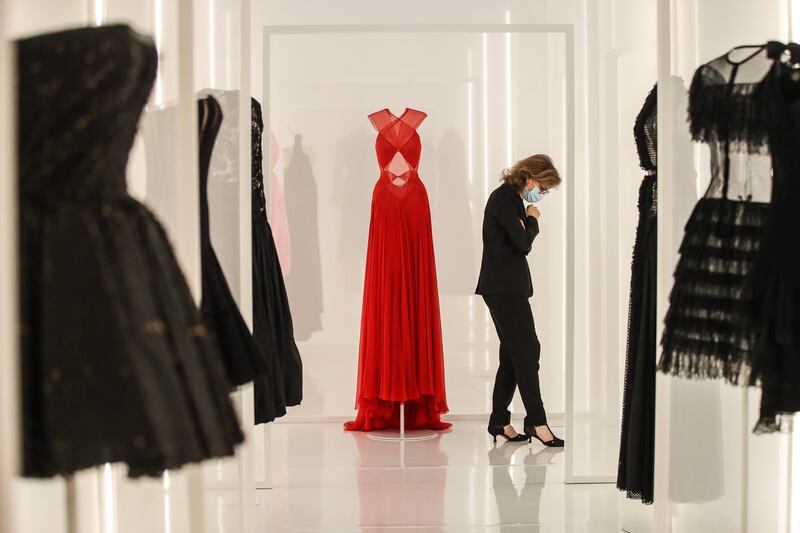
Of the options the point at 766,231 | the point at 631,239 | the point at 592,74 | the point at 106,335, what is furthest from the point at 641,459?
the point at 106,335

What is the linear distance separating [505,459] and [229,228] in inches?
100

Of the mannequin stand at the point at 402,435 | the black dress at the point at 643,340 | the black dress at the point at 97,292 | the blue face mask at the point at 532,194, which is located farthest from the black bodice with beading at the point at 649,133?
the mannequin stand at the point at 402,435

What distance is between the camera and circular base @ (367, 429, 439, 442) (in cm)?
547

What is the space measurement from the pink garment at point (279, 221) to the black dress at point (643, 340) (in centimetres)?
270

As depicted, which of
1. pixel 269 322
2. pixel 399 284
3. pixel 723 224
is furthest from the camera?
pixel 399 284

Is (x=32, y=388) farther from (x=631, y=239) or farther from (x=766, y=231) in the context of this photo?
(x=631, y=239)

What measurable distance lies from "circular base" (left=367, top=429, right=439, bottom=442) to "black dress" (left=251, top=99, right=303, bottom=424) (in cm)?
178

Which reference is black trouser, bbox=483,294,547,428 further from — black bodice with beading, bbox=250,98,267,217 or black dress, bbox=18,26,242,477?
black dress, bbox=18,26,242,477

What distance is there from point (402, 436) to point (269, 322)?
217 centimetres

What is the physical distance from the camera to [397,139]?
5.57m

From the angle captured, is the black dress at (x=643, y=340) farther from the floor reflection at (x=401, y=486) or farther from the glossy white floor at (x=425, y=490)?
the floor reflection at (x=401, y=486)

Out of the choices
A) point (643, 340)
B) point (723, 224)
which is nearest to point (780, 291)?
point (723, 224)

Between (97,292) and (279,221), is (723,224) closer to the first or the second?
(97,292)

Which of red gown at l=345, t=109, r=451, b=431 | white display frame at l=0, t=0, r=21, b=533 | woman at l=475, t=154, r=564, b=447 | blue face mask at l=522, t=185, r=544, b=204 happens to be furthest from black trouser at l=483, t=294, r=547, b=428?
white display frame at l=0, t=0, r=21, b=533
